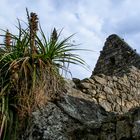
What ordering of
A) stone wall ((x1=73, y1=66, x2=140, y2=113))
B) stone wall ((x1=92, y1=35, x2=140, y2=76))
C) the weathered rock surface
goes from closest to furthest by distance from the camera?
the weathered rock surface < stone wall ((x1=73, y1=66, x2=140, y2=113)) < stone wall ((x1=92, y1=35, x2=140, y2=76))

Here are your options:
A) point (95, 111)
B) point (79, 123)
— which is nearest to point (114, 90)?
point (95, 111)

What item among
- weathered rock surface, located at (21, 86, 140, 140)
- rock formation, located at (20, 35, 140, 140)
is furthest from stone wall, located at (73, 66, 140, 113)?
weathered rock surface, located at (21, 86, 140, 140)

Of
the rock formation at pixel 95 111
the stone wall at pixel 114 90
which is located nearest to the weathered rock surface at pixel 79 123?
the rock formation at pixel 95 111

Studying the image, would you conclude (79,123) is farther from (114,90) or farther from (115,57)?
(115,57)

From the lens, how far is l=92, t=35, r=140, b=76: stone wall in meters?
10.8

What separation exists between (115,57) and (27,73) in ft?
13.1

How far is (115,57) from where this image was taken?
37.1 feet

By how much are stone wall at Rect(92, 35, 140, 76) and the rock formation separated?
0.12 ft

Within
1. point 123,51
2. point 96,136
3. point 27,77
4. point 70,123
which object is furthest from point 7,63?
point 123,51

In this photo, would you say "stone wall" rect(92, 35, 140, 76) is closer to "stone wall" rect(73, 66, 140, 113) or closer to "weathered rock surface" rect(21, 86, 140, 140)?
"stone wall" rect(73, 66, 140, 113)

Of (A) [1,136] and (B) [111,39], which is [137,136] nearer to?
(A) [1,136]

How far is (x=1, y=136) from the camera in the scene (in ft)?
23.7

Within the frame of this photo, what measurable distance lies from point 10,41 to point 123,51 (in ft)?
13.4

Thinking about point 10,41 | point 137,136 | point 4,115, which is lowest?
point 137,136
